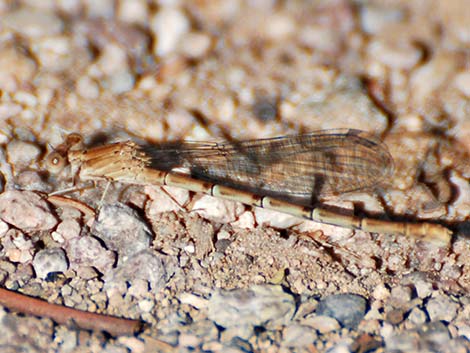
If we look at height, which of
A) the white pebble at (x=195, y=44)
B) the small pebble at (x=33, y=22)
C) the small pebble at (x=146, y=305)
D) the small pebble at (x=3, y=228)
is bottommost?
the small pebble at (x=146, y=305)

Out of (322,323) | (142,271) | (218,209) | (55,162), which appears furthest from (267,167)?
(55,162)

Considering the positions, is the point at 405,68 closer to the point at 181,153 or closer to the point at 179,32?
the point at 179,32

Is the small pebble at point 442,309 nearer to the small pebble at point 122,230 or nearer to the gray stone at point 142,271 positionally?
the gray stone at point 142,271

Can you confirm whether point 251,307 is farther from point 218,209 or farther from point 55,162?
point 55,162

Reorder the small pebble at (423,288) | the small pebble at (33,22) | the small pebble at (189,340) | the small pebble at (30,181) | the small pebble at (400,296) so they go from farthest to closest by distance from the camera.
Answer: the small pebble at (30,181) → the small pebble at (423,288) → the small pebble at (400,296) → the small pebble at (189,340) → the small pebble at (33,22)

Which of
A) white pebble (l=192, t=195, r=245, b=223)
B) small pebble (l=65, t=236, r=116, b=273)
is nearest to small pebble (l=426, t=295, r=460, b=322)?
white pebble (l=192, t=195, r=245, b=223)

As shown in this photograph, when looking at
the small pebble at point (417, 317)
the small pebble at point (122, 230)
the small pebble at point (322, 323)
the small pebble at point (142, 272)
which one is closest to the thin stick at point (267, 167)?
the small pebble at point (122, 230)

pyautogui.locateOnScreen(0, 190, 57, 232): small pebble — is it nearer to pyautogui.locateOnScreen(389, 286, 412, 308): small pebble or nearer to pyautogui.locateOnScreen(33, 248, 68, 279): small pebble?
pyautogui.locateOnScreen(33, 248, 68, 279): small pebble

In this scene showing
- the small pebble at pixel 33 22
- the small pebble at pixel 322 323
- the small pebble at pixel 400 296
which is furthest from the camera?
the small pebble at pixel 400 296
